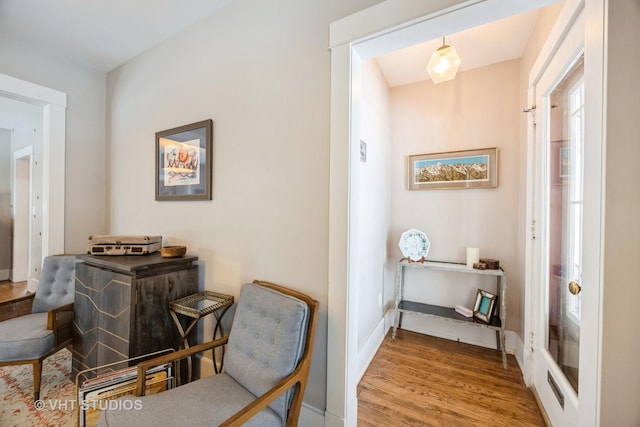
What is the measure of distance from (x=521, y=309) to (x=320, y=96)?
244 cm

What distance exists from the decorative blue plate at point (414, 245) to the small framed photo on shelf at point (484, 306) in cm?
60

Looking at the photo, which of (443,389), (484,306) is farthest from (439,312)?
(443,389)

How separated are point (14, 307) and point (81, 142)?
1.73 m

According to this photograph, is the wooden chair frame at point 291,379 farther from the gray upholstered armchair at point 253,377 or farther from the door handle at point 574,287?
the door handle at point 574,287

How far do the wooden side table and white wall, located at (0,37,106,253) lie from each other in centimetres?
182

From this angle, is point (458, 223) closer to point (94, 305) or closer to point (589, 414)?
point (589, 414)

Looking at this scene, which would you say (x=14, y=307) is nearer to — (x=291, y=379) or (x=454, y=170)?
(x=291, y=379)

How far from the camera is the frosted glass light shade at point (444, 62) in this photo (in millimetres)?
1831

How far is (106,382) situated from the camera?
4.23 feet

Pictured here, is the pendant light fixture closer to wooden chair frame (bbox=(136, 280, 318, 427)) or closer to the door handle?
the door handle

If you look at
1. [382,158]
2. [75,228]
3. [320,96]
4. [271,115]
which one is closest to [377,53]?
[320,96]

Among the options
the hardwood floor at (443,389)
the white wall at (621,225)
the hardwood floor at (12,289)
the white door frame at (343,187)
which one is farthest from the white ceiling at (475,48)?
the hardwood floor at (12,289)

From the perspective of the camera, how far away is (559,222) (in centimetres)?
153

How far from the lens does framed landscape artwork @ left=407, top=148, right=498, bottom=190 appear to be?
2459 millimetres
